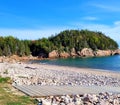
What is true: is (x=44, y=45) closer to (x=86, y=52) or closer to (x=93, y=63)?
(x=86, y=52)

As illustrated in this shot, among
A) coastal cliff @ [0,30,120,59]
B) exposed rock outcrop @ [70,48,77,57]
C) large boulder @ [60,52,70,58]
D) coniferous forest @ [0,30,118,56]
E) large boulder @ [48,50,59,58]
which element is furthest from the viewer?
exposed rock outcrop @ [70,48,77,57]

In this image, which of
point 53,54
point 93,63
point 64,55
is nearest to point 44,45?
point 53,54

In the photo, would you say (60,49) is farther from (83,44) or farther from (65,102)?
(65,102)

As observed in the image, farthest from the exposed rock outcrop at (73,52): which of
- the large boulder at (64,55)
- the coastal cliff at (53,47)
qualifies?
the large boulder at (64,55)

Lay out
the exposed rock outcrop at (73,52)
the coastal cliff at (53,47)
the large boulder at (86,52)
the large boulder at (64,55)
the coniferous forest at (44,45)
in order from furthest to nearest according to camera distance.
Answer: the large boulder at (86,52)
the exposed rock outcrop at (73,52)
the large boulder at (64,55)
the coastal cliff at (53,47)
the coniferous forest at (44,45)

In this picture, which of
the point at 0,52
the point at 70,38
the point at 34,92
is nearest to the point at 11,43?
the point at 0,52

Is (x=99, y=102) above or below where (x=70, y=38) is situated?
→ below

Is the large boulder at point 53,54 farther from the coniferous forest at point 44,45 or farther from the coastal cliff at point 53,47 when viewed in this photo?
the coniferous forest at point 44,45

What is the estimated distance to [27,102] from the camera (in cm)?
1396

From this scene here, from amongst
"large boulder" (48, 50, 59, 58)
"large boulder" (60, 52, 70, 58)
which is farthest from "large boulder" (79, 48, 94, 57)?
"large boulder" (48, 50, 59, 58)

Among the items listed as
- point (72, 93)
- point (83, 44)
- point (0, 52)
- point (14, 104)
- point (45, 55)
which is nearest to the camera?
point (14, 104)

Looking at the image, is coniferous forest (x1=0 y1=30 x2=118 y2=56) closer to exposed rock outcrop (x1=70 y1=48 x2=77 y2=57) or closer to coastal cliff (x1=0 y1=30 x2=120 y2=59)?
coastal cliff (x1=0 y1=30 x2=120 y2=59)

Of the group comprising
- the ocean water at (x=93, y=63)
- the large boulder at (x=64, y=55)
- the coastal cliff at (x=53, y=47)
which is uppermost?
the coastal cliff at (x=53, y=47)

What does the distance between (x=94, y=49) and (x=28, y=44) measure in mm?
42212
